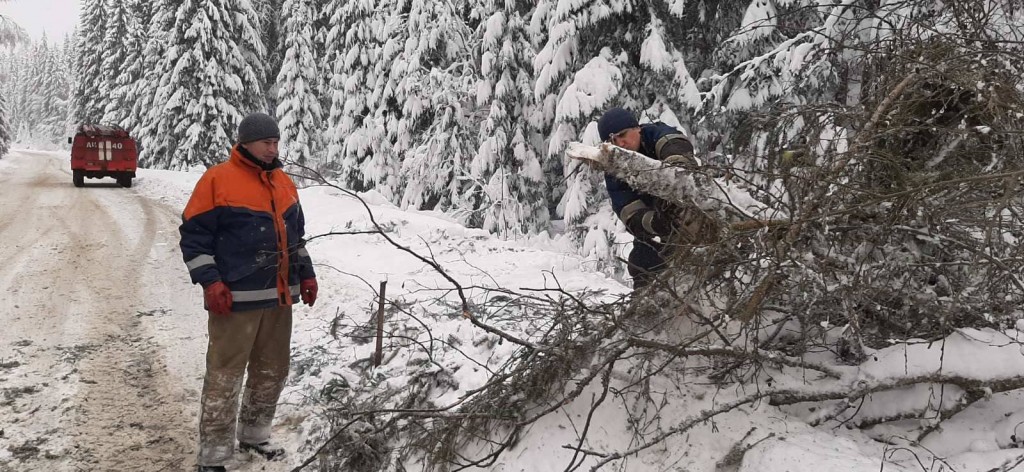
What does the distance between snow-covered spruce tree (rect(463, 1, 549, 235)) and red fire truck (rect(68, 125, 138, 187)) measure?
13.5m

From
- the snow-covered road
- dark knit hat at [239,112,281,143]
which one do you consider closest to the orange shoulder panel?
dark knit hat at [239,112,281,143]

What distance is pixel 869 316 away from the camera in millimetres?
2982

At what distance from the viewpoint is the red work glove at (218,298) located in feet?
10.8

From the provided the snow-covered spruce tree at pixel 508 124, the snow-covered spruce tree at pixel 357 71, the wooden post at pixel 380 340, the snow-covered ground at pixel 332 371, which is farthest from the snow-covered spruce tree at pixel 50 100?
the wooden post at pixel 380 340

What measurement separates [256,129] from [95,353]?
3050 millimetres

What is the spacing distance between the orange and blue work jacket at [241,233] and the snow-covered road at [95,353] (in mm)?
1151

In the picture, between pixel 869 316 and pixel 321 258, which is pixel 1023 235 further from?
pixel 321 258

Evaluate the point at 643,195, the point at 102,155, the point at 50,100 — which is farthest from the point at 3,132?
the point at 643,195

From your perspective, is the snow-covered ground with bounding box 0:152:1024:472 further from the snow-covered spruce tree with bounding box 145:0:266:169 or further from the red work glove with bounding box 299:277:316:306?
the snow-covered spruce tree with bounding box 145:0:266:169

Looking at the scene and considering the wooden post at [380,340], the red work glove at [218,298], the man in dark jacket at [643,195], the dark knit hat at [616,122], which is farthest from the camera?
the wooden post at [380,340]

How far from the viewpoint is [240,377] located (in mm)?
3592

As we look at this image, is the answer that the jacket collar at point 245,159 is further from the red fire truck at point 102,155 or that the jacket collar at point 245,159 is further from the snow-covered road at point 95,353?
the red fire truck at point 102,155

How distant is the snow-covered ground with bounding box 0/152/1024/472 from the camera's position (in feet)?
8.49

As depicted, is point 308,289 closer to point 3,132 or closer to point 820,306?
point 820,306
